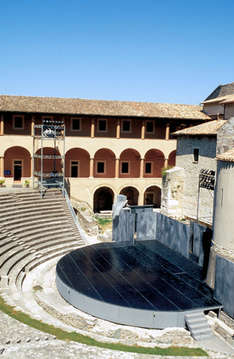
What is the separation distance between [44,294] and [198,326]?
293 inches

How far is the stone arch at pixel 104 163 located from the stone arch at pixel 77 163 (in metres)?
1.03

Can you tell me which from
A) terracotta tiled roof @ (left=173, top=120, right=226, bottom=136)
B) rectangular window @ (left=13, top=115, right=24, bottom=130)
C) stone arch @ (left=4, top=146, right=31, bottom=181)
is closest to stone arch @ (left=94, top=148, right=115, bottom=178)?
stone arch @ (left=4, top=146, right=31, bottom=181)

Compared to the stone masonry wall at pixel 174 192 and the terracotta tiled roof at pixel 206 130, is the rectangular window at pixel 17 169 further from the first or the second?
the terracotta tiled roof at pixel 206 130

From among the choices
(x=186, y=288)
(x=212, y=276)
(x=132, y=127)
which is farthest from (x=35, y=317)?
(x=132, y=127)

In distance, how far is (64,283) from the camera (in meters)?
16.2

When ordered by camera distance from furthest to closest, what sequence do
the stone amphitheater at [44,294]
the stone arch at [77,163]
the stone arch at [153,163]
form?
the stone arch at [153,163] → the stone arch at [77,163] → the stone amphitheater at [44,294]

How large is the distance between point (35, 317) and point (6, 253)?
7061 mm

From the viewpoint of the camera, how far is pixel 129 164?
39.3 meters

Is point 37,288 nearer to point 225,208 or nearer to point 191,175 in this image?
point 225,208

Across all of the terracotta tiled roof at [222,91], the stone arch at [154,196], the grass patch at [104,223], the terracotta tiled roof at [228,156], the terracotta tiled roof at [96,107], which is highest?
the terracotta tiled roof at [222,91]

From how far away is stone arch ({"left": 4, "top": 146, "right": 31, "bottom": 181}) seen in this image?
35.4 meters

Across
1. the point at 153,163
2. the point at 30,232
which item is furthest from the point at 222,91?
the point at 30,232

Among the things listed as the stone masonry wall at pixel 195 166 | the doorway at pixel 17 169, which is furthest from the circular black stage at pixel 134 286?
the doorway at pixel 17 169

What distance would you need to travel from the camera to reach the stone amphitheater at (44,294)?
1067 centimetres
